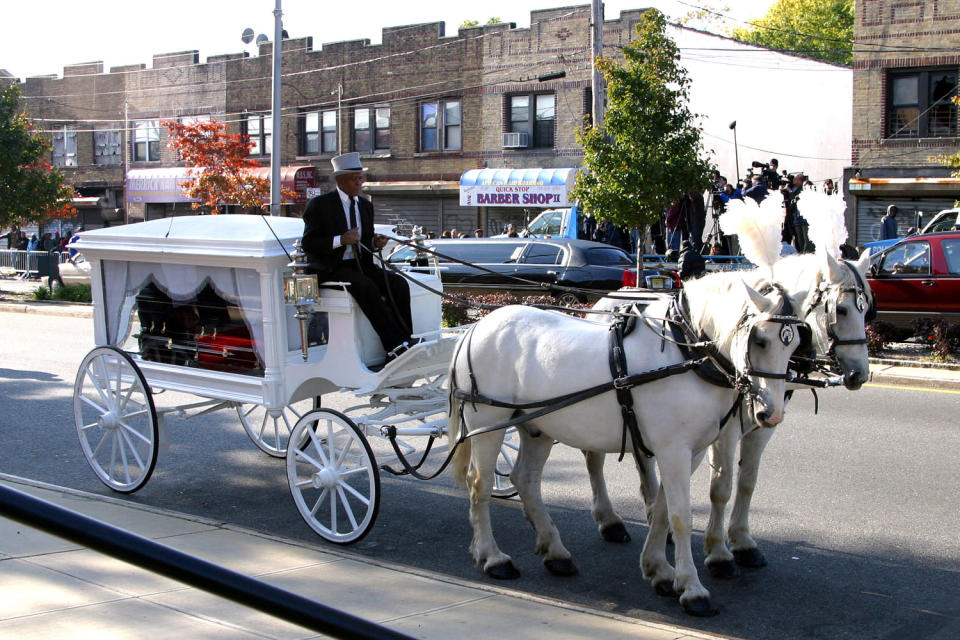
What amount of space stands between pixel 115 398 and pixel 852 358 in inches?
226

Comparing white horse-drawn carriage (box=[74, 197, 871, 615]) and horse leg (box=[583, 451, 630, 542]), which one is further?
horse leg (box=[583, 451, 630, 542])

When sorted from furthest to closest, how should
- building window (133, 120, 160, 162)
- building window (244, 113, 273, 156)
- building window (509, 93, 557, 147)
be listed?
building window (133, 120, 160, 162)
building window (244, 113, 273, 156)
building window (509, 93, 557, 147)

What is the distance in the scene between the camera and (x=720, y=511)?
5984 mm

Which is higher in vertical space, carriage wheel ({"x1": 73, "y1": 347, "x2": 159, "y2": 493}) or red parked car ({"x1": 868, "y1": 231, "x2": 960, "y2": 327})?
red parked car ({"x1": 868, "y1": 231, "x2": 960, "y2": 327})

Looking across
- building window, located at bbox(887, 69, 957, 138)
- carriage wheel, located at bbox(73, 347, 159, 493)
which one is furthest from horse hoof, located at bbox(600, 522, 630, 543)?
building window, located at bbox(887, 69, 957, 138)

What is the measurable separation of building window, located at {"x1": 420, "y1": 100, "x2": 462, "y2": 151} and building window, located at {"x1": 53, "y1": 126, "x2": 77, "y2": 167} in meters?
20.3

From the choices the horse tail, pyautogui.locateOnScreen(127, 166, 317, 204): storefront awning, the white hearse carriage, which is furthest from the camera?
pyautogui.locateOnScreen(127, 166, 317, 204): storefront awning

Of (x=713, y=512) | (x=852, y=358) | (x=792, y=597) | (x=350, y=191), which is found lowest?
(x=792, y=597)

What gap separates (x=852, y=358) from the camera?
5758 millimetres

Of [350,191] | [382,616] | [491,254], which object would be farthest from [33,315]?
[382,616]

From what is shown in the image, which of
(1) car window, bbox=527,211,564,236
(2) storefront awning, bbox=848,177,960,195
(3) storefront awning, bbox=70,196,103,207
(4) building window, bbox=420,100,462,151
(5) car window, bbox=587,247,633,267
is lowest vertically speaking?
(5) car window, bbox=587,247,633,267

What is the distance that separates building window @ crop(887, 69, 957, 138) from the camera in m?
27.5

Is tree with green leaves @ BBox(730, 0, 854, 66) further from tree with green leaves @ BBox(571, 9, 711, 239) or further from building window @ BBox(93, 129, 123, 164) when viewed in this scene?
tree with green leaves @ BBox(571, 9, 711, 239)

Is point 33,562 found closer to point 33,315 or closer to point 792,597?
point 792,597
